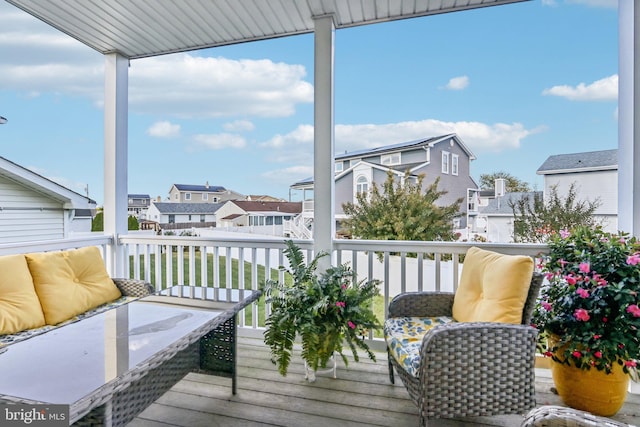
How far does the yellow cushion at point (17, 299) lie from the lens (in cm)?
199

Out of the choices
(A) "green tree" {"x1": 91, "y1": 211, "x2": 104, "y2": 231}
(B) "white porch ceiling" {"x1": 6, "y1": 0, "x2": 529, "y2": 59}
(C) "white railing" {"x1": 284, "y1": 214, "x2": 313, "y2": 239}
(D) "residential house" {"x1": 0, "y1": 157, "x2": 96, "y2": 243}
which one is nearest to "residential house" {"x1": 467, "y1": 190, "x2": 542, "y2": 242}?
(C) "white railing" {"x1": 284, "y1": 214, "x2": 313, "y2": 239}

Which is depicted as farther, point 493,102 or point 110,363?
point 493,102

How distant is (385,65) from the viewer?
305 centimetres

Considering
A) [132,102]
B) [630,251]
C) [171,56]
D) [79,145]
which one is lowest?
[630,251]

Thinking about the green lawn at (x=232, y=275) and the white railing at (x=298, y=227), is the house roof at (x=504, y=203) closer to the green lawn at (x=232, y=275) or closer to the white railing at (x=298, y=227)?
the green lawn at (x=232, y=275)

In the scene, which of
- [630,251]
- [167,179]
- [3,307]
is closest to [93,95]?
[167,179]

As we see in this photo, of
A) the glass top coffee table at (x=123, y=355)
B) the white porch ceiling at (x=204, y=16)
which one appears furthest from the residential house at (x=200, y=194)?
the white porch ceiling at (x=204, y=16)

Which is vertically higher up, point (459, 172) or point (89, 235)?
point (459, 172)

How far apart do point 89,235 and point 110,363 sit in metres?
2.52

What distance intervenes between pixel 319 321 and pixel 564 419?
1542 millimetres

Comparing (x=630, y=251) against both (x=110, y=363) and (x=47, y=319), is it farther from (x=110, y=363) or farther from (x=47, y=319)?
(x=47, y=319)

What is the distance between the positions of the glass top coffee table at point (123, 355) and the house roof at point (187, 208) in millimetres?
1178

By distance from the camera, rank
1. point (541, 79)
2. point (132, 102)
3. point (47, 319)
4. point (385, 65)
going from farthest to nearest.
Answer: point (132, 102) → point (385, 65) → point (541, 79) → point (47, 319)

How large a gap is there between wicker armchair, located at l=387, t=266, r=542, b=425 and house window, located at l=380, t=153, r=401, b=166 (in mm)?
1700
